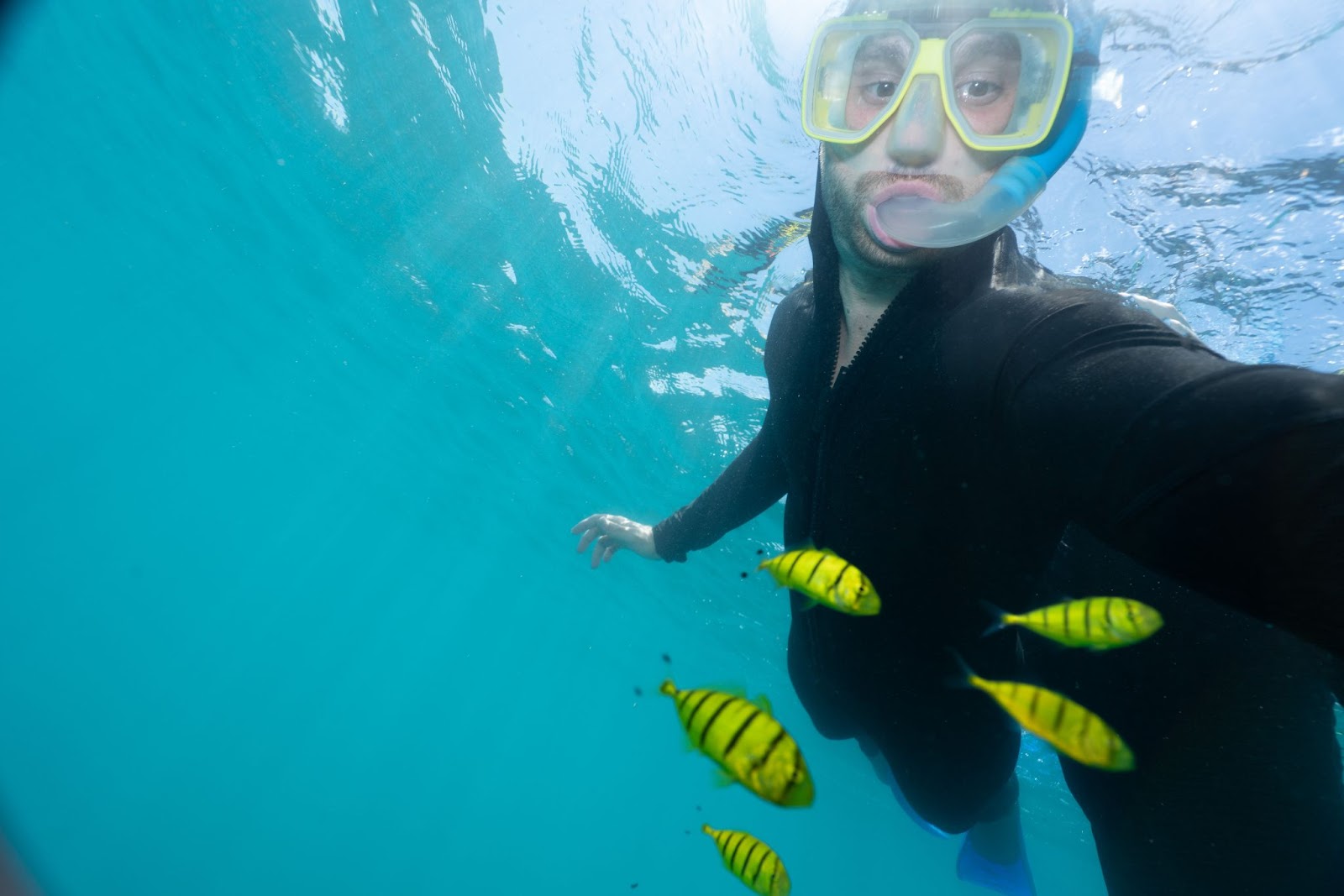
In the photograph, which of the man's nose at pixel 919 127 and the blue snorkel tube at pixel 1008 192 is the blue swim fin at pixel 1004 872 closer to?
the blue snorkel tube at pixel 1008 192

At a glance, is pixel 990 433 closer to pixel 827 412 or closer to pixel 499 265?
pixel 827 412

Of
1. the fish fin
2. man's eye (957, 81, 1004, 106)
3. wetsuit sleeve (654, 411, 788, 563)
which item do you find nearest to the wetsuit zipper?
the fish fin

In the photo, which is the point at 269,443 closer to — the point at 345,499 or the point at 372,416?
the point at 345,499

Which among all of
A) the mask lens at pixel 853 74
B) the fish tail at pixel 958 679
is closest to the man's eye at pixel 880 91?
the mask lens at pixel 853 74

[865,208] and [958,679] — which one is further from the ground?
[865,208]

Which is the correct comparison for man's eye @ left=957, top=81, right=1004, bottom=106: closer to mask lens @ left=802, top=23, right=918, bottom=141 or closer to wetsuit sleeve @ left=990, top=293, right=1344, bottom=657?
mask lens @ left=802, top=23, right=918, bottom=141

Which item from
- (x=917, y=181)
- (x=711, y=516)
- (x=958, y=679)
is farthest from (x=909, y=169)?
(x=711, y=516)

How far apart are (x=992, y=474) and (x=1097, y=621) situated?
819 millimetres

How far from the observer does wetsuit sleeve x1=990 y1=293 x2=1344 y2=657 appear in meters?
1.54

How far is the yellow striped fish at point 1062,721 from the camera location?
8.00 ft

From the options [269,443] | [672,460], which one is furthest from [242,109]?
[269,443]

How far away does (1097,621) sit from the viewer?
268cm

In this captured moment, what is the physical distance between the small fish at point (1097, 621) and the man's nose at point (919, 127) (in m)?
2.50

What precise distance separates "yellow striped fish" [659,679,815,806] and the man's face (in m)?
2.59
